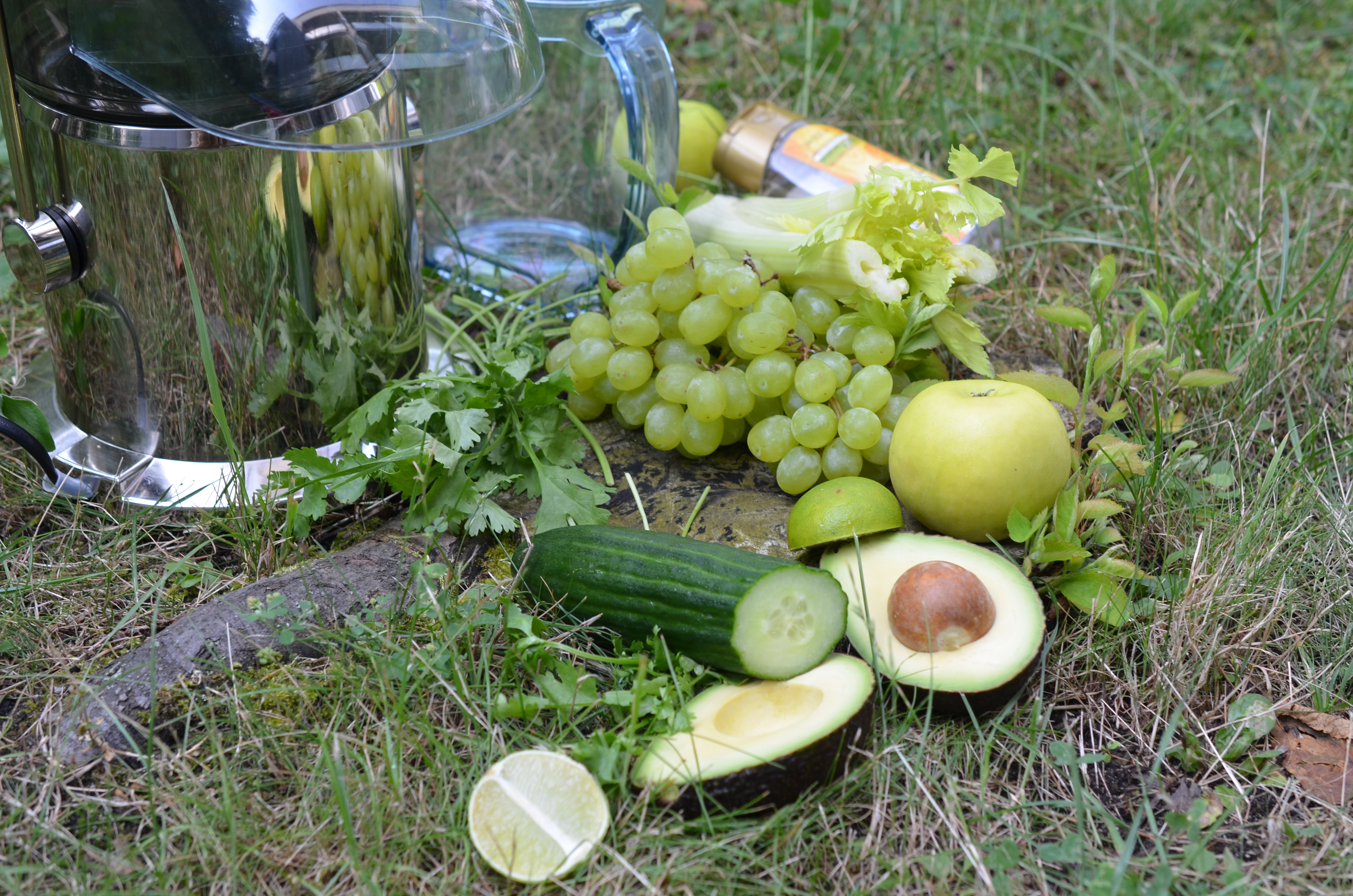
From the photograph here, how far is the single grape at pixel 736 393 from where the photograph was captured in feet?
4.81

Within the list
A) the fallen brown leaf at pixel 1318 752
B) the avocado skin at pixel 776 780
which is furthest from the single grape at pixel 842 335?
the fallen brown leaf at pixel 1318 752

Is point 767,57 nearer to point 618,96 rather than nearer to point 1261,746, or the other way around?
point 618,96

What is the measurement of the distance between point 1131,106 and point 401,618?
8.14 feet

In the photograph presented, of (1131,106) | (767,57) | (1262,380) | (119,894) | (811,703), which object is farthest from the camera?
(767,57)

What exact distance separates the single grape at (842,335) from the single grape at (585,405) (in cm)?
39

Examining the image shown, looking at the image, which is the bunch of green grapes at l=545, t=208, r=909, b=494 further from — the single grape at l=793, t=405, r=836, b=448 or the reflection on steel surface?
the reflection on steel surface

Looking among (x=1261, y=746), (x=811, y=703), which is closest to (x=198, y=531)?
(x=811, y=703)

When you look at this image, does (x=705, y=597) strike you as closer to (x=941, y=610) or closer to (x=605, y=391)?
(x=941, y=610)

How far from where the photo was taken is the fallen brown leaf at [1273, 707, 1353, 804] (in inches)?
44.2

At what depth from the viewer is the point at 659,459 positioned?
5.16ft

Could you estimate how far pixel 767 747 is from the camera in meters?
1.01

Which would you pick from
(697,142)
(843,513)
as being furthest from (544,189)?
(843,513)

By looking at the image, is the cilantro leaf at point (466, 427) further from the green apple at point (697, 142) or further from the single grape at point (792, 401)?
the green apple at point (697, 142)

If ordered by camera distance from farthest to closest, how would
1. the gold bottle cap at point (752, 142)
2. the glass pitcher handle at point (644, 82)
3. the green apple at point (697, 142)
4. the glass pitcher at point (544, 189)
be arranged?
1. the green apple at point (697, 142)
2. the gold bottle cap at point (752, 142)
3. the glass pitcher at point (544, 189)
4. the glass pitcher handle at point (644, 82)
